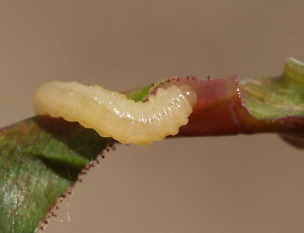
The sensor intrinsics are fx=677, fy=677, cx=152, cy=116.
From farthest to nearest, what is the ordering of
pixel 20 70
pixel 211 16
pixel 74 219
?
pixel 211 16, pixel 20 70, pixel 74 219

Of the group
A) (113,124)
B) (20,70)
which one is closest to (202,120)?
(113,124)

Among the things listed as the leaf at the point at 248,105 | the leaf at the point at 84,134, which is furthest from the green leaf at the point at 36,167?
the leaf at the point at 248,105

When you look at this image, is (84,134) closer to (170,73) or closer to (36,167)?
(36,167)

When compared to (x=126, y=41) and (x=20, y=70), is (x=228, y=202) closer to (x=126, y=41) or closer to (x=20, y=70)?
(x=126, y=41)

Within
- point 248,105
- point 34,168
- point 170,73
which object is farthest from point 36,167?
point 170,73

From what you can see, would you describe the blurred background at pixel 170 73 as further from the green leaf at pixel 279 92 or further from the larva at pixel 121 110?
the green leaf at pixel 279 92

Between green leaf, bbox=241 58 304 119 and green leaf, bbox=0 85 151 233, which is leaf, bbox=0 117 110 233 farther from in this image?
green leaf, bbox=241 58 304 119

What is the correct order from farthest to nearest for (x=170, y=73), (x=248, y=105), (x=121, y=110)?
1. (x=170, y=73)
2. (x=121, y=110)
3. (x=248, y=105)
